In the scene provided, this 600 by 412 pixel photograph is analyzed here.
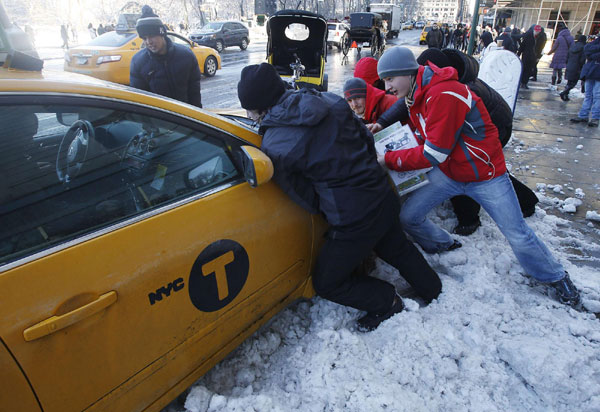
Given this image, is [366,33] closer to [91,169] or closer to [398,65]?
[398,65]

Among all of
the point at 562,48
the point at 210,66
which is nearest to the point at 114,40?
the point at 210,66

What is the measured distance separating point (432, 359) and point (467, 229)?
66.3 inches

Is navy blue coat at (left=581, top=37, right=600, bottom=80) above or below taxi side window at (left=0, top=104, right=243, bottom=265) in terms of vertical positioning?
below

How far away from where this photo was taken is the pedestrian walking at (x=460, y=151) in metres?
2.34

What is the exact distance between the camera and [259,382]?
212cm

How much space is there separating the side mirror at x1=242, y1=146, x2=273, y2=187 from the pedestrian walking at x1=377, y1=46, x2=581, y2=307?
3.44 ft

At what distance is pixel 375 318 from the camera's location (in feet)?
7.99

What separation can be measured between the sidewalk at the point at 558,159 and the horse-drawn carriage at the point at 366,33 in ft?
50.7

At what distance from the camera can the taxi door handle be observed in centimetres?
123

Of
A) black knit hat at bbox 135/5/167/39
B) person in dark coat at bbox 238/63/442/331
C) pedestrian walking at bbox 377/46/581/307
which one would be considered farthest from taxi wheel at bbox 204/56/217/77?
person in dark coat at bbox 238/63/442/331

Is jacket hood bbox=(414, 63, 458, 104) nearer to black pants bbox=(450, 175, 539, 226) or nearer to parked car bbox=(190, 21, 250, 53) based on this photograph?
black pants bbox=(450, 175, 539, 226)

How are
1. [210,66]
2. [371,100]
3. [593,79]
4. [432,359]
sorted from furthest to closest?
[210,66]
[593,79]
[371,100]
[432,359]

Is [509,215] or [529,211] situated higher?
[509,215]

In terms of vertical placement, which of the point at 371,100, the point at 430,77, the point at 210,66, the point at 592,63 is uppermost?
the point at 430,77
